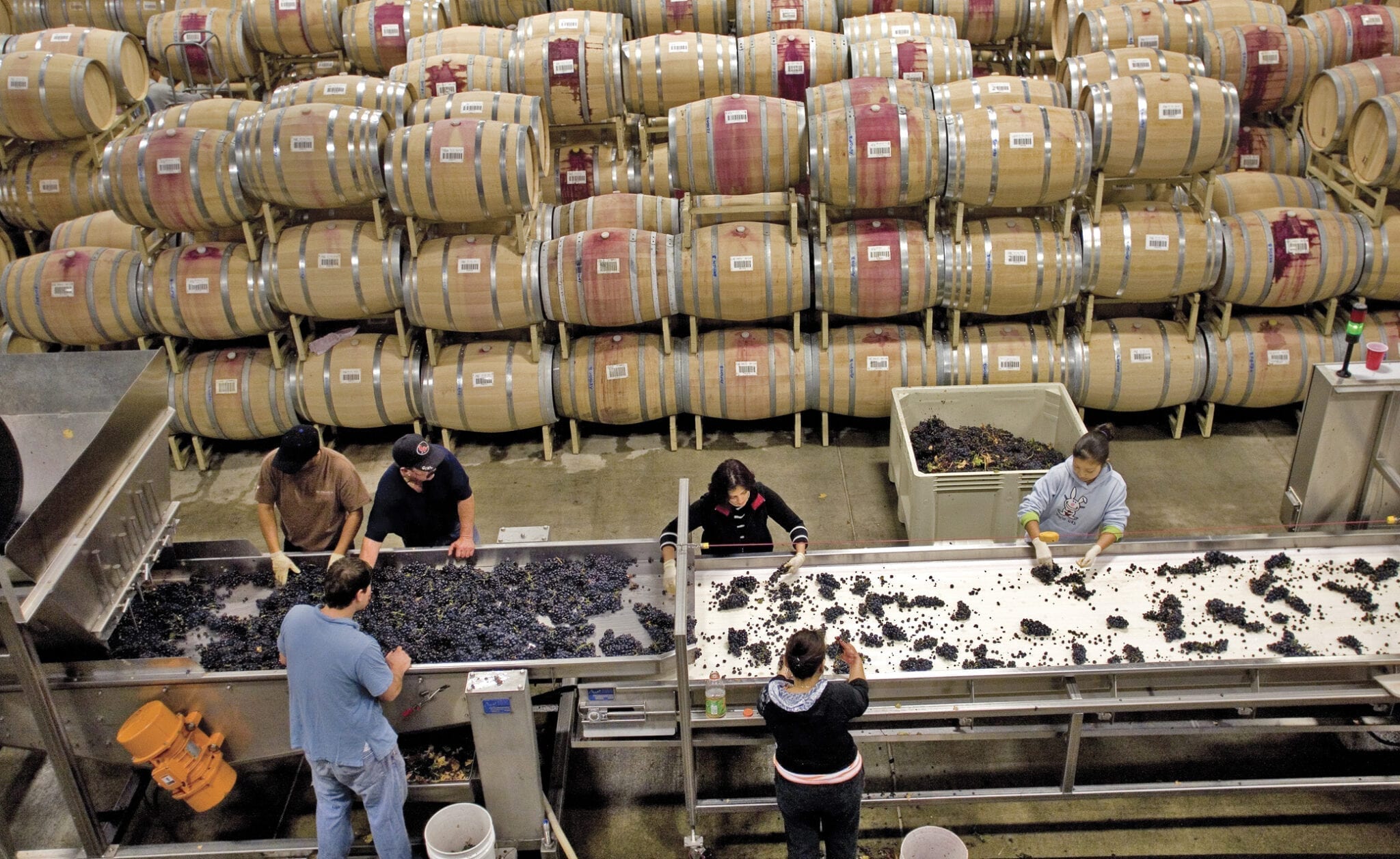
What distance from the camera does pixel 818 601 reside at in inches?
158

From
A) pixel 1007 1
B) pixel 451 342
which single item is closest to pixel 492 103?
pixel 451 342

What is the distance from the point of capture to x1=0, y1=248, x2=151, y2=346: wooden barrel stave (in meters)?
6.46

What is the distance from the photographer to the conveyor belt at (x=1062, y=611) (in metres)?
3.74

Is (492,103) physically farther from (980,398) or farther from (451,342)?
(980,398)

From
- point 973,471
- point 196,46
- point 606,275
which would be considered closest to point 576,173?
point 606,275

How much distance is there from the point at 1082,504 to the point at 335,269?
418 centimetres

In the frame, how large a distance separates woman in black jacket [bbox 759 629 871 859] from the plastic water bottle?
27 centimetres

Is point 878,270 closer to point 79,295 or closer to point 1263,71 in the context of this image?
point 1263,71

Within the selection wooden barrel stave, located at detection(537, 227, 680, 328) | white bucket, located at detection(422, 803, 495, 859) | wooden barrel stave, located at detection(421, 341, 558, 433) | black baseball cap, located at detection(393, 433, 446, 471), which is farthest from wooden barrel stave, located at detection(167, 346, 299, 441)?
white bucket, located at detection(422, 803, 495, 859)

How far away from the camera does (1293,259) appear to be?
6117 millimetres

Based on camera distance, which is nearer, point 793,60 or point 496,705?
point 496,705

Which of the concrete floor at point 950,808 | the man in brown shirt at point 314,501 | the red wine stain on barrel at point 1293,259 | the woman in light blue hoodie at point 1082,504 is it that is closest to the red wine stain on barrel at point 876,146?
the concrete floor at point 950,808

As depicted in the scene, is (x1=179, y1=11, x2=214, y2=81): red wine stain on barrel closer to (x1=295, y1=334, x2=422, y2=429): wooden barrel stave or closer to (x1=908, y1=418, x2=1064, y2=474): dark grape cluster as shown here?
(x1=295, y1=334, x2=422, y2=429): wooden barrel stave

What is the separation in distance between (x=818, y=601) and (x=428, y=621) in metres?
1.37
